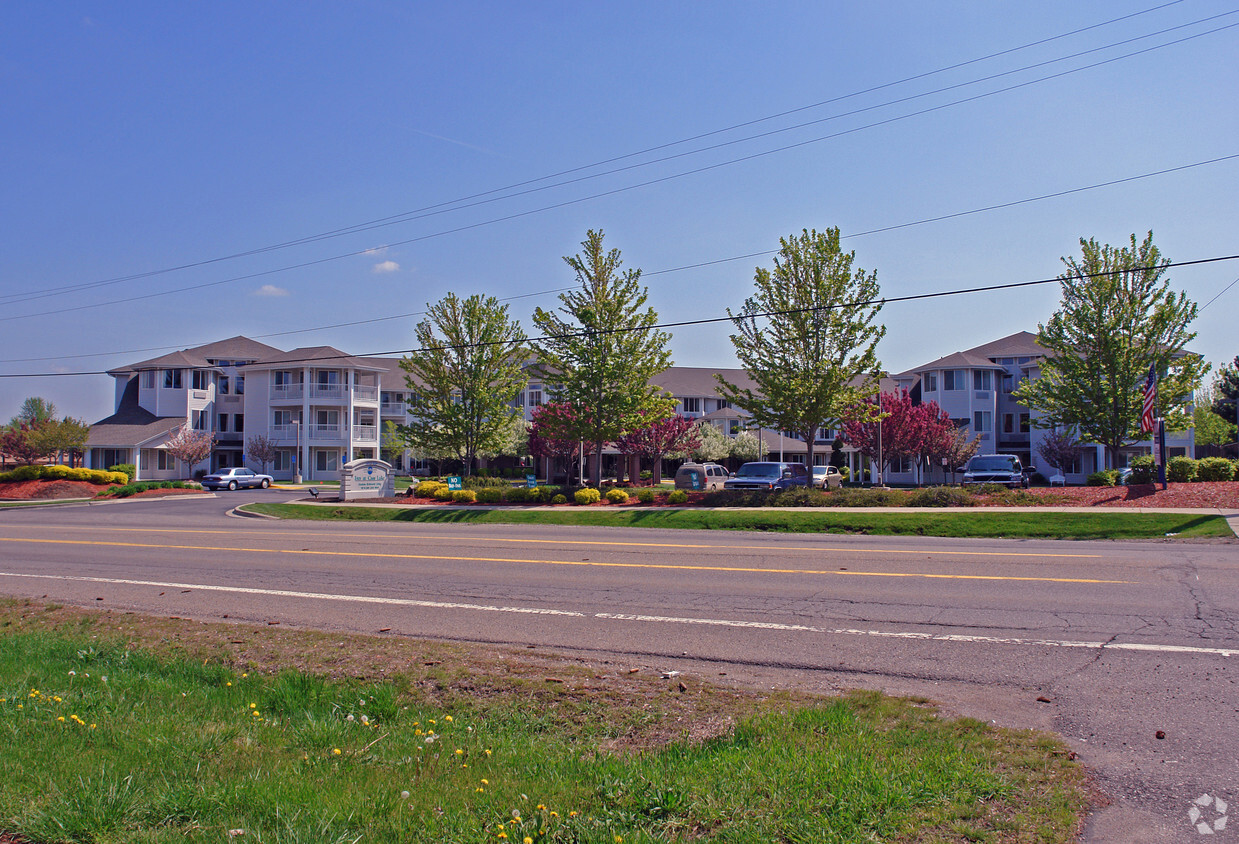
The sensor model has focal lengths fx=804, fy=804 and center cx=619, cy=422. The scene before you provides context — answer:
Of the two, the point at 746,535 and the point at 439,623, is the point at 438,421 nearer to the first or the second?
the point at 746,535

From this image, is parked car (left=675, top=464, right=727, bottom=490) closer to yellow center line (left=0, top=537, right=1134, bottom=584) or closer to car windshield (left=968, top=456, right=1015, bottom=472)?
car windshield (left=968, top=456, right=1015, bottom=472)

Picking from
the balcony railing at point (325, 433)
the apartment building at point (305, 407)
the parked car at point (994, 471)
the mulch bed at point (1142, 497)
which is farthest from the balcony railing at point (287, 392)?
the mulch bed at point (1142, 497)

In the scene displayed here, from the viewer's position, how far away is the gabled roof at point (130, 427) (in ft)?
188

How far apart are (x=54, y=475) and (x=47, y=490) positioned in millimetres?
2234

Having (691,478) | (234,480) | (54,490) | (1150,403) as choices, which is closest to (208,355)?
(234,480)

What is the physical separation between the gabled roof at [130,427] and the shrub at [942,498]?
5301cm

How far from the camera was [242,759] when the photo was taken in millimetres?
4703

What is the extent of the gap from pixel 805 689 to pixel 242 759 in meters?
4.10

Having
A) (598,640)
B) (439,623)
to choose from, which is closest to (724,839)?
(598,640)

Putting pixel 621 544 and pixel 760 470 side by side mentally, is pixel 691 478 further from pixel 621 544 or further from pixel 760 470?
pixel 621 544

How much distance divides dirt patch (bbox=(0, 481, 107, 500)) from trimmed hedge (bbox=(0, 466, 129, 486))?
32 centimetres

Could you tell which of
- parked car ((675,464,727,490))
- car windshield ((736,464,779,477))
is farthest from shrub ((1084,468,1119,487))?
parked car ((675,464,727,490))

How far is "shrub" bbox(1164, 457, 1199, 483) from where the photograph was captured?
25391 millimetres

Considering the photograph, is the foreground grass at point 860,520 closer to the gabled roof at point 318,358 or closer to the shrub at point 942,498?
the shrub at point 942,498
